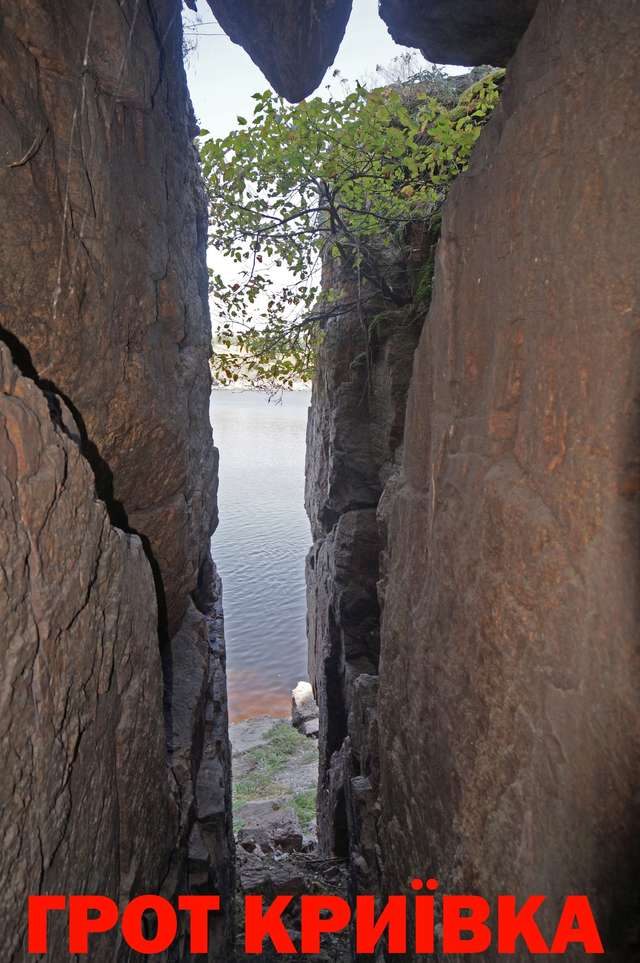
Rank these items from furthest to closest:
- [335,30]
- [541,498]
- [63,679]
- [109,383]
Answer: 1. [335,30]
2. [109,383]
3. [541,498]
4. [63,679]

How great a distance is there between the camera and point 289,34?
13.0 ft

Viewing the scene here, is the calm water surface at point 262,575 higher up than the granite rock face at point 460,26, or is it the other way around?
the granite rock face at point 460,26

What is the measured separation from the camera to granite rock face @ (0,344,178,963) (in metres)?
1.53

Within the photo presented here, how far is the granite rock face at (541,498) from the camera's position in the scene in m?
1.74

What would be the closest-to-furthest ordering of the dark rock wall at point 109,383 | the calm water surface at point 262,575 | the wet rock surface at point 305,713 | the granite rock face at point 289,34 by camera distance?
the dark rock wall at point 109,383
the granite rock face at point 289,34
the wet rock surface at point 305,713
the calm water surface at point 262,575

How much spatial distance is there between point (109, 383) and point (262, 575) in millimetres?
24723

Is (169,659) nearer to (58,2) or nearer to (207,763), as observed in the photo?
(207,763)

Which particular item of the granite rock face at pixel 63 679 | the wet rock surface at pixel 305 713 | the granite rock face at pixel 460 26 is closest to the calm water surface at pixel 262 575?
the wet rock surface at pixel 305 713

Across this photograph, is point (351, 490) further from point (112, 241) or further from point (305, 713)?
point (305, 713)

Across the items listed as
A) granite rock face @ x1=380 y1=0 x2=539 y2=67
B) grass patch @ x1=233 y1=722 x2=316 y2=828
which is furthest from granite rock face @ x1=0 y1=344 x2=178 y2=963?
grass patch @ x1=233 y1=722 x2=316 y2=828

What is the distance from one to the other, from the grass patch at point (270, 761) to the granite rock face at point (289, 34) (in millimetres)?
11801

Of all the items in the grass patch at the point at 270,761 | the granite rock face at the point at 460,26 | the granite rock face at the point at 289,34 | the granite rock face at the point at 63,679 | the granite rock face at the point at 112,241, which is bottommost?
the grass patch at the point at 270,761

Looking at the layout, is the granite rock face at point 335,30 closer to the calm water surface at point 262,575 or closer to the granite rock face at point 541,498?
the granite rock face at point 541,498

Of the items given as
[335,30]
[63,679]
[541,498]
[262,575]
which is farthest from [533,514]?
[262,575]
